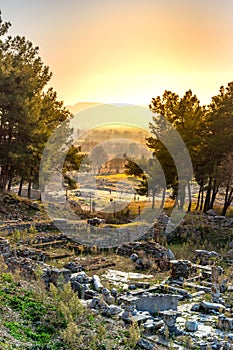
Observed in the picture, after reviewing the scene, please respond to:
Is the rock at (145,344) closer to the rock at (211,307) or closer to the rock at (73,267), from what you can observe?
the rock at (211,307)

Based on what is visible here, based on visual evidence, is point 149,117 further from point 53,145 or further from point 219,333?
point 219,333

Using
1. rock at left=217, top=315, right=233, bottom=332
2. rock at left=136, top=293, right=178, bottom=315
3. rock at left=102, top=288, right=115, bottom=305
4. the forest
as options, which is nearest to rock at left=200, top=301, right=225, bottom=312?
rock at left=136, top=293, right=178, bottom=315

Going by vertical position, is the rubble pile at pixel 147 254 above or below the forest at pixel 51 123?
below

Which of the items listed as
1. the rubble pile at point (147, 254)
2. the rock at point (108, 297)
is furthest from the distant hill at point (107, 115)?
the rock at point (108, 297)

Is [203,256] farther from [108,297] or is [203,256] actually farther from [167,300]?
[108,297]

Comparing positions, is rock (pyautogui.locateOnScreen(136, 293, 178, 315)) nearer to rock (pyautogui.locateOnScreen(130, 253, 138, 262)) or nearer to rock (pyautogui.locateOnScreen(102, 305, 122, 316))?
rock (pyautogui.locateOnScreen(102, 305, 122, 316))

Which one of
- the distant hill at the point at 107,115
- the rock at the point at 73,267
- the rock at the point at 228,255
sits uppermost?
the distant hill at the point at 107,115

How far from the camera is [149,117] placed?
31516mm

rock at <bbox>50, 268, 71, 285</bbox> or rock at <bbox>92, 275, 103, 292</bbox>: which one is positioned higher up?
rock at <bbox>50, 268, 71, 285</bbox>

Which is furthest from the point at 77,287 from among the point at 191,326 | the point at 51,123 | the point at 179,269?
the point at 51,123

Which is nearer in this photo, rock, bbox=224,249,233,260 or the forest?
rock, bbox=224,249,233,260

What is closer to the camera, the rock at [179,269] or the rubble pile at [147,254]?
the rock at [179,269]

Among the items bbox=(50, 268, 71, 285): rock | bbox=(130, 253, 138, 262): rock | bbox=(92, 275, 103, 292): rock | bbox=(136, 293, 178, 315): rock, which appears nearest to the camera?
bbox=(136, 293, 178, 315): rock

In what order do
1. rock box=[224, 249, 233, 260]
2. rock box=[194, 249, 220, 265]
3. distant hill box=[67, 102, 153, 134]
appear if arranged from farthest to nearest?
distant hill box=[67, 102, 153, 134] → rock box=[224, 249, 233, 260] → rock box=[194, 249, 220, 265]
